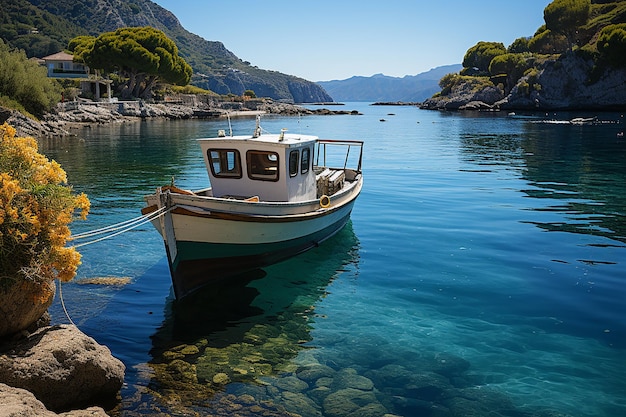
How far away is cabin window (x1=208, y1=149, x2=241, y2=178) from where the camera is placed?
562 inches

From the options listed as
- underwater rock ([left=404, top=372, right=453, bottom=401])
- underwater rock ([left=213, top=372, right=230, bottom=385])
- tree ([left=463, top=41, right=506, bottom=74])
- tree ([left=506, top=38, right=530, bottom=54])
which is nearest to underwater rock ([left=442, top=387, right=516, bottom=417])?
underwater rock ([left=404, top=372, right=453, bottom=401])

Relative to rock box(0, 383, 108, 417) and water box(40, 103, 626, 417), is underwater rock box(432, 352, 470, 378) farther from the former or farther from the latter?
rock box(0, 383, 108, 417)

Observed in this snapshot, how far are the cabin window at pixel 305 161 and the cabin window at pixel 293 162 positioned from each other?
32 cm

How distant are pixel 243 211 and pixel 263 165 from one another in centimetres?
239

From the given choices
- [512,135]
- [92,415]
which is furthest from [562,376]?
[512,135]

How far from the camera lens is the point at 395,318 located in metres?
11.4

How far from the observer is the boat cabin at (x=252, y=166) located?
14.0 meters

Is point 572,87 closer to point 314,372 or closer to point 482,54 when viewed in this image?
point 482,54

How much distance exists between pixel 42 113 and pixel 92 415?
5683 cm

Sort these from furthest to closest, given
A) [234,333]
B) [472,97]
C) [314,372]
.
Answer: [472,97] → [234,333] → [314,372]

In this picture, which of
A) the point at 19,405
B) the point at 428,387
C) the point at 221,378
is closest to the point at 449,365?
the point at 428,387

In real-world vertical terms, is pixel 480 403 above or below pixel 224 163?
below

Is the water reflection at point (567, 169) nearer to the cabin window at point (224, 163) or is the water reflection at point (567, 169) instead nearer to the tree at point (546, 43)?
the cabin window at point (224, 163)

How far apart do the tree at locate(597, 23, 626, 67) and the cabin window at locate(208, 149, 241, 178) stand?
11045 cm
